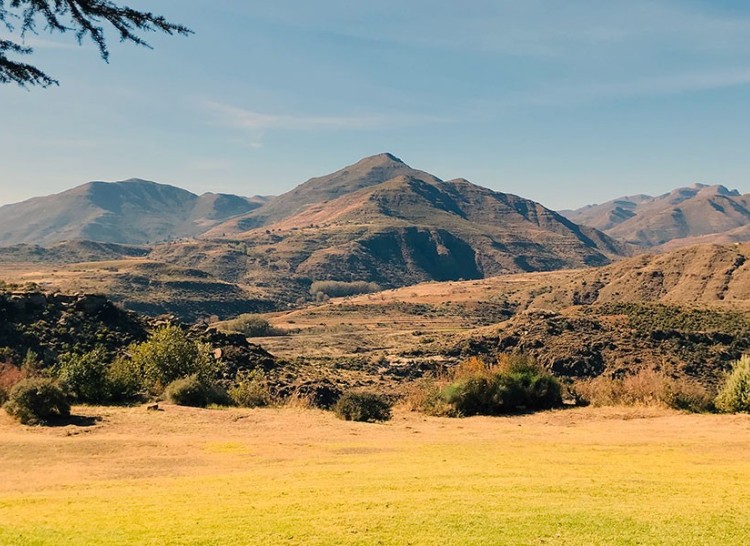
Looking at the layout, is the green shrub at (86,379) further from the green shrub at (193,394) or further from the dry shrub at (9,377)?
the green shrub at (193,394)

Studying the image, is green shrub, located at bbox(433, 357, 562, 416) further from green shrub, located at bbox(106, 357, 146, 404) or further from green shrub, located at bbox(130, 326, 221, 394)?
green shrub, located at bbox(106, 357, 146, 404)

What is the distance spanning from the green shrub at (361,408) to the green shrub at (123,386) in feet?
31.7

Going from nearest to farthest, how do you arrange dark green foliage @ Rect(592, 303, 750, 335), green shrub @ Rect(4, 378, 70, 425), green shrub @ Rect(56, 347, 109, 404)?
1. green shrub @ Rect(4, 378, 70, 425)
2. green shrub @ Rect(56, 347, 109, 404)
3. dark green foliage @ Rect(592, 303, 750, 335)

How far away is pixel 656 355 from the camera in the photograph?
195 feet

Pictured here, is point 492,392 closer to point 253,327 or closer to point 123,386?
A: point 123,386

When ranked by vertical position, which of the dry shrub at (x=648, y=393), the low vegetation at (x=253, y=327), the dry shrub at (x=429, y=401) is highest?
the dry shrub at (x=648, y=393)

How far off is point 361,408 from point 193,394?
763 cm

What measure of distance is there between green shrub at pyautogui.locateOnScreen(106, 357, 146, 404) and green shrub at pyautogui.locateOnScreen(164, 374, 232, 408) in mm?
1737

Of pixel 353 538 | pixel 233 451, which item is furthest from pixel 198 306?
pixel 353 538

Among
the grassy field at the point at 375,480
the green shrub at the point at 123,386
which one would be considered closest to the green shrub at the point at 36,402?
the grassy field at the point at 375,480

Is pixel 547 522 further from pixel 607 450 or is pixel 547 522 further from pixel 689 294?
pixel 689 294

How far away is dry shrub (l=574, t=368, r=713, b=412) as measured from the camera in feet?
78.9

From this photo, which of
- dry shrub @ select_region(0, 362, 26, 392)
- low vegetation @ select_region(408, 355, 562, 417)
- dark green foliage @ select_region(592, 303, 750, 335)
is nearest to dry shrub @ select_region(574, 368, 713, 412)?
low vegetation @ select_region(408, 355, 562, 417)

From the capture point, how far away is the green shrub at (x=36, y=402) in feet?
70.5
